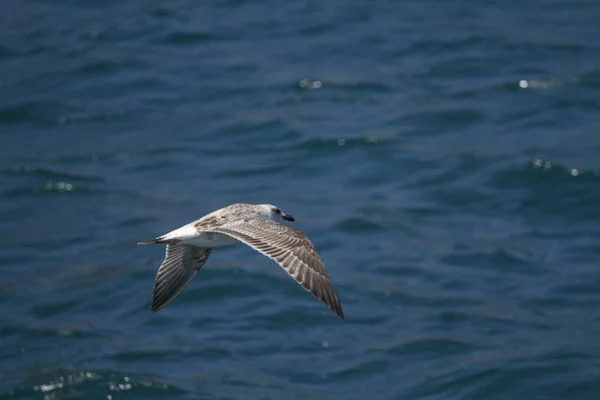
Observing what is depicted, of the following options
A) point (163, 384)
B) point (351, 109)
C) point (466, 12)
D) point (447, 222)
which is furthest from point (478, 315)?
point (466, 12)

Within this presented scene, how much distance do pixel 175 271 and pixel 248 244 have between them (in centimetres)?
149

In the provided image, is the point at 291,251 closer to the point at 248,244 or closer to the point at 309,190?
the point at 248,244

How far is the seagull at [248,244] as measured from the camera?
28.4 feet

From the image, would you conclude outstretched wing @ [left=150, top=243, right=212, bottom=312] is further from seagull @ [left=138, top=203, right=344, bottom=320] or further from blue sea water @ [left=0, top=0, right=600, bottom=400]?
blue sea water @ [left=0, top=0, right=600, bottom=400]

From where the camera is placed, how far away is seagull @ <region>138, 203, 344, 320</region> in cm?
866

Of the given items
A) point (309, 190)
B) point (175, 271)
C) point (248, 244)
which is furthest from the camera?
point (309, 190)

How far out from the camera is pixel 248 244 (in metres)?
8.76

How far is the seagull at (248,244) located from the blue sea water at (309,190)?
6.72 ft

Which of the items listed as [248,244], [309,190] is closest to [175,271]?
[248,244]

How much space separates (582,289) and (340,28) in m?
7.77

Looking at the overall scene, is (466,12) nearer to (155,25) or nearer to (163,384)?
(155,25)

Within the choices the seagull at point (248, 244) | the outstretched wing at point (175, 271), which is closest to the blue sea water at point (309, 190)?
the outstretched wing at point (175, 271)

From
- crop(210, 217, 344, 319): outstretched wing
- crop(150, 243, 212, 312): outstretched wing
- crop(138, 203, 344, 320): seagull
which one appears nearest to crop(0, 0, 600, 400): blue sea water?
crop(150, 243, 212, 312): outstretched wing

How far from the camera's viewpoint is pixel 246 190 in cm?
1510
